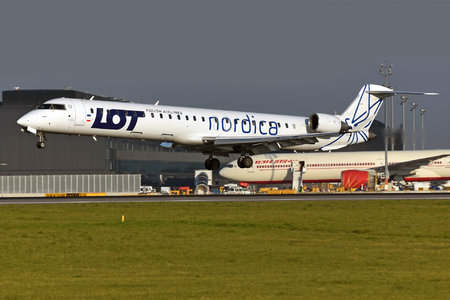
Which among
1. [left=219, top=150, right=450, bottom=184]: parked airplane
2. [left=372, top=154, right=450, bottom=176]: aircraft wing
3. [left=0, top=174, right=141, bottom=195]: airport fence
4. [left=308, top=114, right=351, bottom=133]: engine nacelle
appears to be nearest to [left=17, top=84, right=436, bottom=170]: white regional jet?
[left=308, top=114, right=351, bottom=133]: engine nacelle

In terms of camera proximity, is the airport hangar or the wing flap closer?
the wing flap

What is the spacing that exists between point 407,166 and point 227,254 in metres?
72.9

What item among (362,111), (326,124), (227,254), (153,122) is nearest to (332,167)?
(362,111)

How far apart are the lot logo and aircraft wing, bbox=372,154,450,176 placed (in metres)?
54.2

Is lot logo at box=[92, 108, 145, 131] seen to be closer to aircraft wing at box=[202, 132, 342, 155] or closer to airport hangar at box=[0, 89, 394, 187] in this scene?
aircraft wing at box=[202, 132, 342, 155]

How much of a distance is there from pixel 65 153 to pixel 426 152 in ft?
161

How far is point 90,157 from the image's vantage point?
106 metres

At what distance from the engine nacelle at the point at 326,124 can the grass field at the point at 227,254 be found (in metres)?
14.4

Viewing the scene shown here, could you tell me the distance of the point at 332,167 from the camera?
3622 inches

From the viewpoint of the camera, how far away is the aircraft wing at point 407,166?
3597 inches

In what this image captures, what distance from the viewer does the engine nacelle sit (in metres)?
53.7

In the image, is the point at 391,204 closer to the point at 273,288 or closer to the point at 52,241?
the point at 52,241

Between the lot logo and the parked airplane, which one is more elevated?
the lot logo

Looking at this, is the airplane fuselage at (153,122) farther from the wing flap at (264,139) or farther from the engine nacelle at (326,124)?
the engine nacelle at (326,124)
